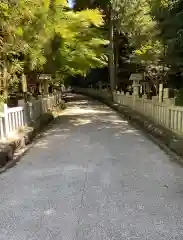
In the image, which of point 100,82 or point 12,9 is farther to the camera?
point 100,82

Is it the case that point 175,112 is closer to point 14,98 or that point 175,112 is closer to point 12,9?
point 12,9

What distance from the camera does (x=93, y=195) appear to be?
4773mm

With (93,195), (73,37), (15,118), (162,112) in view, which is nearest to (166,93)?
(162,112)

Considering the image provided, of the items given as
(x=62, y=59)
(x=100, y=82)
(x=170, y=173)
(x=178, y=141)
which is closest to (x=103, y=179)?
(x=170, y=173)

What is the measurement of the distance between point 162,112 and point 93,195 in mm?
6759

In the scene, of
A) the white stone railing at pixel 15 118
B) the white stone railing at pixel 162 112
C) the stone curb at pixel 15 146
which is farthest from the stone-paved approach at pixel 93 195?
the white stone railing at pixel 162 112

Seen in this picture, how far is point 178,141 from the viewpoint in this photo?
7590 millimetres

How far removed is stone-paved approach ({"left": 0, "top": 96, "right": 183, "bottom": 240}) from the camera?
3635 millimetres

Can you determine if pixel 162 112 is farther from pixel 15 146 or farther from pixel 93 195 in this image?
pixel 93 195

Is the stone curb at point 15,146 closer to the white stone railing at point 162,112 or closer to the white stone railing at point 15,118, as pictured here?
the white stone railing at point 15,118

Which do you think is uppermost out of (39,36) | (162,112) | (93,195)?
(39,36)

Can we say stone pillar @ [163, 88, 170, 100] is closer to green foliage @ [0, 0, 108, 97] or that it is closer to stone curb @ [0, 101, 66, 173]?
green foliage @ [0, 0, 108, 97]

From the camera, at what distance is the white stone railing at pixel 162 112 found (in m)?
8.86

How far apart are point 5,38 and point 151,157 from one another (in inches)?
187
